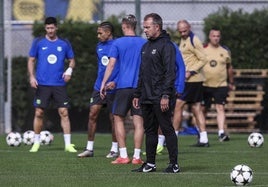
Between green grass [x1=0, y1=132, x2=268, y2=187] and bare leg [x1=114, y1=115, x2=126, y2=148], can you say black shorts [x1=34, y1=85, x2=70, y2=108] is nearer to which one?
green grass [x1=0, y1=132, x2=268, y2=187]

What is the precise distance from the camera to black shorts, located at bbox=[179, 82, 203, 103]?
1725 centimetres

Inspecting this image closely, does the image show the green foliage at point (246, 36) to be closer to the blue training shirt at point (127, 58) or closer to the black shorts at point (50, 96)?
the black shorts at point (50, 96)

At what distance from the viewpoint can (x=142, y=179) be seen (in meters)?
11.0

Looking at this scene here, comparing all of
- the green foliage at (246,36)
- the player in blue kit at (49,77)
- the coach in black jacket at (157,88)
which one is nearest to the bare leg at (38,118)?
the player in blue kit at (49,77)

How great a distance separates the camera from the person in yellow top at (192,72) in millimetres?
16875

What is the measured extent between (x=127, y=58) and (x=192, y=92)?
4.07 meters

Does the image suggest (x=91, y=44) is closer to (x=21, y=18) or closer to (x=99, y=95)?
(x=21, y=18)

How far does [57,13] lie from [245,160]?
1193 cm

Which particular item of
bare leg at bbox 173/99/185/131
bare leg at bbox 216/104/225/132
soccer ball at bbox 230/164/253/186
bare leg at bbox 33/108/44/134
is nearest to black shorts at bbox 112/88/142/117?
bare leg at bbox 33/108/44/134

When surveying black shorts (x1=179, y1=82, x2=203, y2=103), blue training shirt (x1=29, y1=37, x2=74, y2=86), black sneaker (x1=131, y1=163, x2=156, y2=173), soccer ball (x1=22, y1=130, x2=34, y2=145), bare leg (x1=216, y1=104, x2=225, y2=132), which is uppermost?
blue training shirt (x1=29, y1=37, x2=74, y2=86)

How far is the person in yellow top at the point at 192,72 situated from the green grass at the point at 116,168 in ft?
1.63

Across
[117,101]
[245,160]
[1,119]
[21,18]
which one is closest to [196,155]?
[245,160]

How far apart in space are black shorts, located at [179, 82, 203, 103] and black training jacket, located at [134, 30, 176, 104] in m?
5.26

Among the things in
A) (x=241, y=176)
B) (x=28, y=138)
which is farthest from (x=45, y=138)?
(x=241, y=176)
